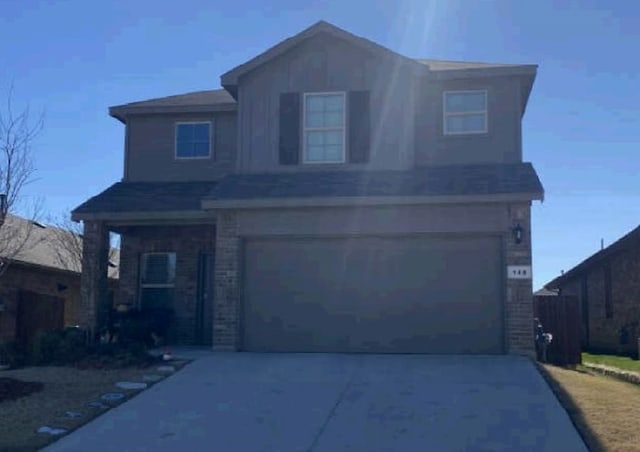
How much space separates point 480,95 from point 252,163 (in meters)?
5.00

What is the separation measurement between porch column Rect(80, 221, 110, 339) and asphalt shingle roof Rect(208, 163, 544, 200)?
3282 millimetres

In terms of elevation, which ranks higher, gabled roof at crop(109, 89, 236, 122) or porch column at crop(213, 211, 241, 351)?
gabled roof at crop(109, 89, 236, 122)

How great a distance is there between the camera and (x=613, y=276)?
76.9 ft

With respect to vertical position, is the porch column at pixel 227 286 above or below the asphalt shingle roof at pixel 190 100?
below

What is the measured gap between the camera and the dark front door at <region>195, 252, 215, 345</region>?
1823cm

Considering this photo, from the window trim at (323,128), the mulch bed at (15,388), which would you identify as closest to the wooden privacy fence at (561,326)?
the window trim at (323,128)

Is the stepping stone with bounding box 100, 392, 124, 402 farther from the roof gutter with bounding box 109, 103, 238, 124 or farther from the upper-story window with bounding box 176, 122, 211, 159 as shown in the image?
the roof gutter with bounding box 109, 103, 238, 124

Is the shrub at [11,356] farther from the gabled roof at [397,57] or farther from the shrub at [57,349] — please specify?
the gabled roof at [397,57]

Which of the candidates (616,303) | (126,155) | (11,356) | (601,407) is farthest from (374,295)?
(616,303)

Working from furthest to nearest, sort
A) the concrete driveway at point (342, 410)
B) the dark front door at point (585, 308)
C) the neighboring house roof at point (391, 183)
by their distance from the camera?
1. the dark front door at point (585, 308)
2. the neighboring house roof at point (391, 183)
3. the concrete driveway at point (342, 410)

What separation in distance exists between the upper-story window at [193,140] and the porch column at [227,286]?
3703 millimetres

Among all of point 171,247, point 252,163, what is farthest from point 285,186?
point 171,247

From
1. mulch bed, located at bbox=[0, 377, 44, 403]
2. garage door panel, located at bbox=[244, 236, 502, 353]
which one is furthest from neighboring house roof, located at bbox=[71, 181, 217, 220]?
mulch bed, located at bbox=[0, 377, 44, 403]

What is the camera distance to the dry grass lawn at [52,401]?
9.84 m
